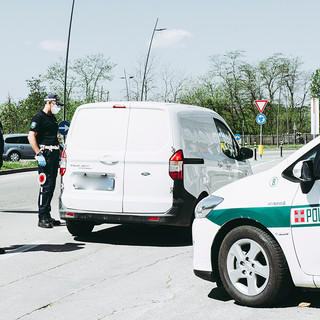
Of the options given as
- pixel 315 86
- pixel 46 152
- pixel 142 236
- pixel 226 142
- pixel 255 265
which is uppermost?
pixel 315 86

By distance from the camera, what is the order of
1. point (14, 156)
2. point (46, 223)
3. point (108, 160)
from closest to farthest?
1. point (108, 160)
2. point (46, 223)
3. point (14, 156)

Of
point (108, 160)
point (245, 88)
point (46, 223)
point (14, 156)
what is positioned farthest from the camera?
point (245, 88)

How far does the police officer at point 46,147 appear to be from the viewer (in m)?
9.12

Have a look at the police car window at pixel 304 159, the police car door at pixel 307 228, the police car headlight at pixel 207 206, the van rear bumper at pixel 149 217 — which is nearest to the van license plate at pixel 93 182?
the van rear bumper at pixel 149 217

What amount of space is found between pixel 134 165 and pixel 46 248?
1.54 metres

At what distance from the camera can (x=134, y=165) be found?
7.43 meters

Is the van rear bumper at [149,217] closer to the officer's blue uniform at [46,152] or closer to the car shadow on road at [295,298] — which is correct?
the officer's blue uniform at [46,152]

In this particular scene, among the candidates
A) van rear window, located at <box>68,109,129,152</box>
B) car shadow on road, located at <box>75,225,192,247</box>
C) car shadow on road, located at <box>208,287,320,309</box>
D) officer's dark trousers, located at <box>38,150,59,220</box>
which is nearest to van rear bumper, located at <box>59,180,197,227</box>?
car shadow on road, located at <box>75,225,192,247</box>

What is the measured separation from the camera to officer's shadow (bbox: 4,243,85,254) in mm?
7453

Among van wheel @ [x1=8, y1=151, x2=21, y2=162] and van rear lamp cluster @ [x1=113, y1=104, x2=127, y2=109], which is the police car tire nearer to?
van rear lamp cluster @ [x1=113, y1=104, x2=127, y2=109]

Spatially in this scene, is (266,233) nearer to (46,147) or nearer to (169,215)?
(169,215)

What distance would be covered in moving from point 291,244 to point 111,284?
189cm

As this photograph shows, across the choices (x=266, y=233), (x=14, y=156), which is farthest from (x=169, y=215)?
(x=14, y=156)

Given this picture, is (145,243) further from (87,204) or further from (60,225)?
(60,225)
